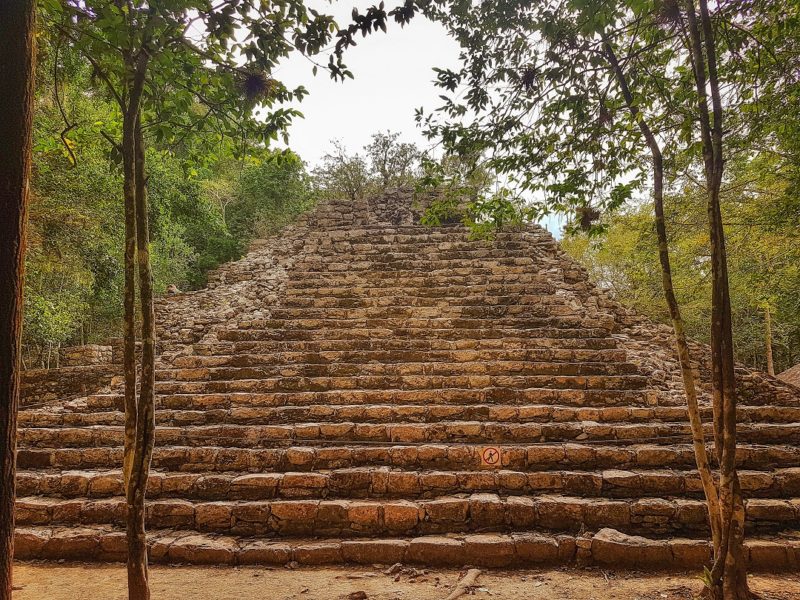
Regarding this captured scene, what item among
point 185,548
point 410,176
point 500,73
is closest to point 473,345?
point 500,73

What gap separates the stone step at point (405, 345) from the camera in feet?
20.1

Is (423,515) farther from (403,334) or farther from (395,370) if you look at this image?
(403,334)

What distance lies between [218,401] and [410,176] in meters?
12.4

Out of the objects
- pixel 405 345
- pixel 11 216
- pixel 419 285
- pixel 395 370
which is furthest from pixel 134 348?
pixel 419 285

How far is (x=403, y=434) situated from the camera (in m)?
4.55

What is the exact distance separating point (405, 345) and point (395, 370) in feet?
2.24

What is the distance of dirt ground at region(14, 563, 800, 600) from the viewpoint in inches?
116

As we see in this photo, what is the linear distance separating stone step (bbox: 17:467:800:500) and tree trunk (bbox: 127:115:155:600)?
156cm

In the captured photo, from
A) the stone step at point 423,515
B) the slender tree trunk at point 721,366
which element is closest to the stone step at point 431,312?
the stone step at point 423,515

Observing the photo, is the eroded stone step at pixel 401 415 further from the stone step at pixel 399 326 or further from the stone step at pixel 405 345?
the stone step at pixel 399 326

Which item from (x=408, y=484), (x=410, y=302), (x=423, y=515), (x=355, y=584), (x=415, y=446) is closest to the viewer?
(x=355, y=584)

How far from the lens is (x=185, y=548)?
3.44 metres

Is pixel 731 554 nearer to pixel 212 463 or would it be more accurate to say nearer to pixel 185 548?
pixel 185 548

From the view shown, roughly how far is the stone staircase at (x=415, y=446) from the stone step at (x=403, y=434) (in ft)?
0.06
